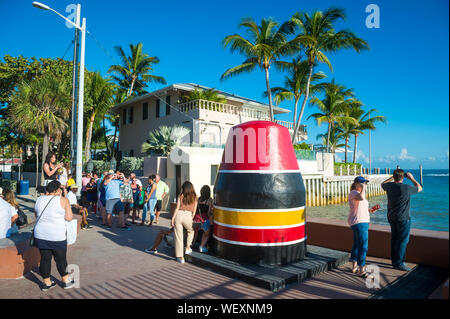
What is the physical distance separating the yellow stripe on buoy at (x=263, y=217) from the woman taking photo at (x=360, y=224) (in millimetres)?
938

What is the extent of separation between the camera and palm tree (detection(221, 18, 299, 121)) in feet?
68.2

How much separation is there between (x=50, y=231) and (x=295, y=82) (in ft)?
79.3

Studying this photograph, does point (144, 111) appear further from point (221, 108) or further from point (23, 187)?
point (23, 187)

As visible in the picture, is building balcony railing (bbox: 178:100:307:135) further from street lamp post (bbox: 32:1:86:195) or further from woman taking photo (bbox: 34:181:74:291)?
woman taking photo (bbox: 34:181:74:291)

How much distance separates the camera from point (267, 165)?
5234 millimetres

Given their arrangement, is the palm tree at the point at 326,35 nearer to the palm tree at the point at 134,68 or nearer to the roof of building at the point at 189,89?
the roof of building at the point at 189,89

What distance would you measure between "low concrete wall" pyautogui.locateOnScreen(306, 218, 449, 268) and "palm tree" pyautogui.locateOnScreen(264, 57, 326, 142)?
682 inches

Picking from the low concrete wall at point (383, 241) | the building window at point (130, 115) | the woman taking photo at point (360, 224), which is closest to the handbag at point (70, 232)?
the low concrete wall at point (383, 241)

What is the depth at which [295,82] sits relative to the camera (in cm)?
2534

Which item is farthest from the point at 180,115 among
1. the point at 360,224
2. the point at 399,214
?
the point at 399,214

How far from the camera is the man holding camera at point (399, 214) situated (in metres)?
4.92
